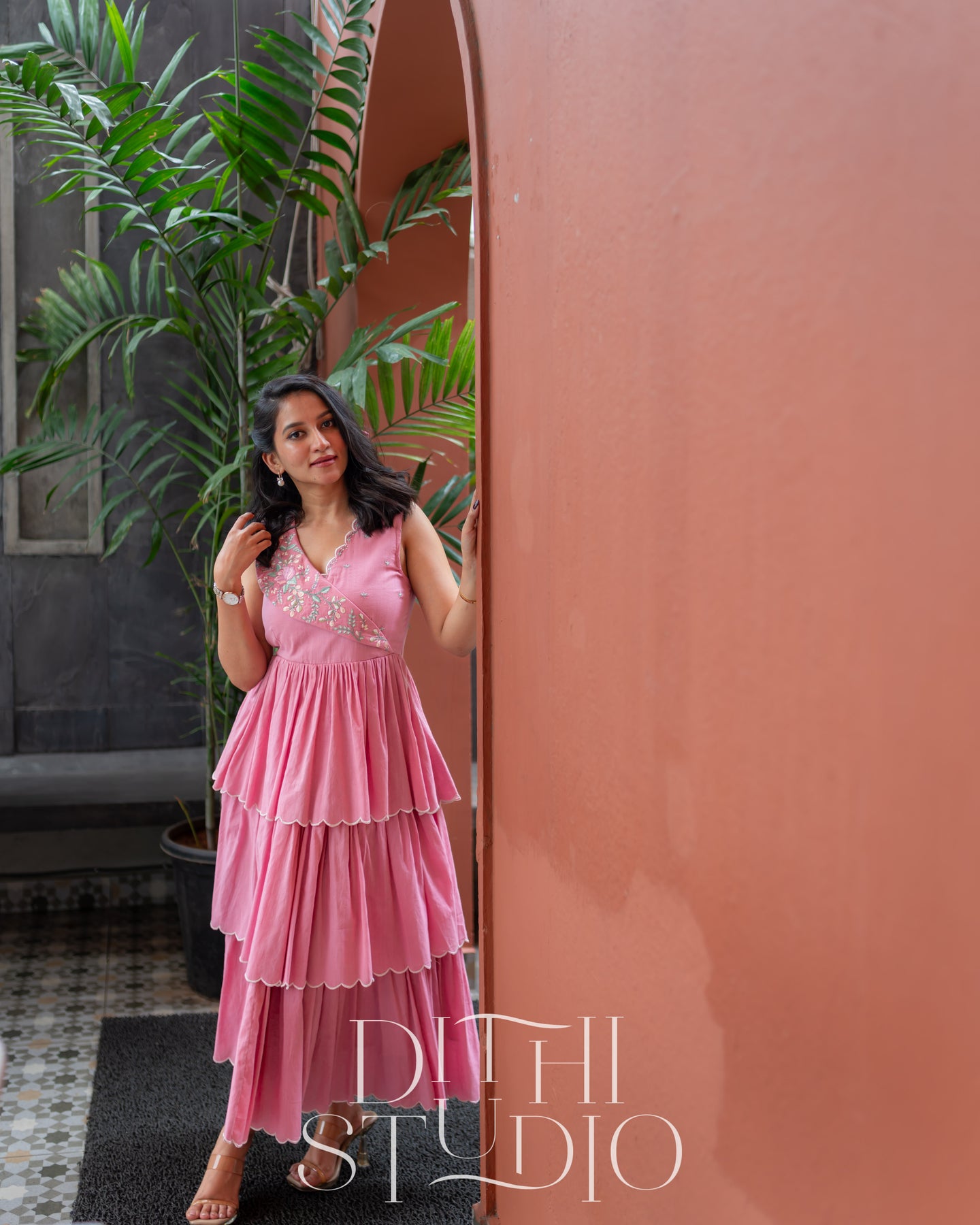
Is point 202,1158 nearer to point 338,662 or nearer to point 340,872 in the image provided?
point 340,872

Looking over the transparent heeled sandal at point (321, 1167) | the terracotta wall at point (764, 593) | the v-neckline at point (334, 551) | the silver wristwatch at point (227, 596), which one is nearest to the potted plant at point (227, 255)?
the v-neckline at point (334, 551)

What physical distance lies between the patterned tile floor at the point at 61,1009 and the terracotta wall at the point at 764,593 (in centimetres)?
168

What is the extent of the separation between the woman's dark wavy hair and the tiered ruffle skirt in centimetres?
29

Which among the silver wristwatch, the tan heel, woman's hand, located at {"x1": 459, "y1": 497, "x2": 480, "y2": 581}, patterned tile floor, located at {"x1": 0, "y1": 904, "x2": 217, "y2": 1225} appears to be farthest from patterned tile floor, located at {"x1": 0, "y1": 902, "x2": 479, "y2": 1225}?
woman's hand, located at {"x1": 459, "y1": 497, "x2": 480, "y2": 581}

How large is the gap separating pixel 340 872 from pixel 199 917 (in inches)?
59.1

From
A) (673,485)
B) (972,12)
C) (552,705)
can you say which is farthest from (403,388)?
(972,12)

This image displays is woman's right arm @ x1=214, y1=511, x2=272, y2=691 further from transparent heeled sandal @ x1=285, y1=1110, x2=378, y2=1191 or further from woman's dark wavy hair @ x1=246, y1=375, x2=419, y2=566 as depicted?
transparent heeled sandal @ x1=285, y1=1110, x2=378, y2=1191

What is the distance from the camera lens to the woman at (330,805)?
2195 mm

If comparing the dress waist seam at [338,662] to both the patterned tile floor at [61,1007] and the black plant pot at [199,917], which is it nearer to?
the patterned tile floor at [61,1007]

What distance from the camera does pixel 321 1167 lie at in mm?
2439

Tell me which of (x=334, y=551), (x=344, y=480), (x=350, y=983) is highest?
(x=344, y=480)

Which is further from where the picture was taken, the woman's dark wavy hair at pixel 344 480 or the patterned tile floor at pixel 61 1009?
the patterned tile floor at pixel 61 1009

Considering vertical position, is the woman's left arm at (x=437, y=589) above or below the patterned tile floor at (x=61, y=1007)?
above

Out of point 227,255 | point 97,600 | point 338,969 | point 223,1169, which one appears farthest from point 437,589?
point 97,600
